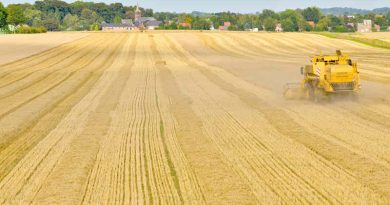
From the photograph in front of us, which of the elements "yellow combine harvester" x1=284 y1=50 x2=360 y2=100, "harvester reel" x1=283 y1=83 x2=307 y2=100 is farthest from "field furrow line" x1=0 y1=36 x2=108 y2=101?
"yellow combine harvester" x1=284 y1=50 x2=360 y2=100

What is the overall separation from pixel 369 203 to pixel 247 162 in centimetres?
302

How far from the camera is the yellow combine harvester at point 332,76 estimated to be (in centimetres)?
1809

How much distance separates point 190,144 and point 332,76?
7.45 m

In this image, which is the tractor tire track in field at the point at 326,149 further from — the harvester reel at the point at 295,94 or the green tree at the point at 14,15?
the green tree at the point at 14,15

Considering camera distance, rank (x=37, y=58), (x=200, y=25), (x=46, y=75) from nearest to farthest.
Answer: (x=46, y=75) → (x=37, y=58) → (x=200, y=25)

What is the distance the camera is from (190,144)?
498 inches

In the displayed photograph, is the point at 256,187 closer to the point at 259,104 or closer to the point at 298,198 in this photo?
the point at 298,198

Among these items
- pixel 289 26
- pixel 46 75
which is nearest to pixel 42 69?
pixel 46 75

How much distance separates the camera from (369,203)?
8383 mm

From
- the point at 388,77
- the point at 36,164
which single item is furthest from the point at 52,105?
the point at 388,77

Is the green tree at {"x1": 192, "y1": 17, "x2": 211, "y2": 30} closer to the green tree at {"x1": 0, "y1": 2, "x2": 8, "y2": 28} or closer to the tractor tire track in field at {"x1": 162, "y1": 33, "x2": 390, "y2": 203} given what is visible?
the green tree at {"x1": 0, "y1": 2, "x2": 8, "y2": 28}

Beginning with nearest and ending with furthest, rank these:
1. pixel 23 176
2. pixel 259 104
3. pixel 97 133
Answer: pixel 23 176, pixel 97 133, pixel 259 104

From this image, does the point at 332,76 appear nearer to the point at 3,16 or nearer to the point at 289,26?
the point at 3,16

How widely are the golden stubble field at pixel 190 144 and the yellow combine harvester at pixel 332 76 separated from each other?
1.81 feet
